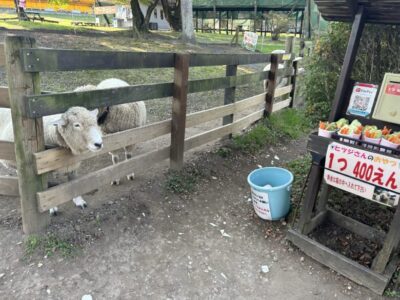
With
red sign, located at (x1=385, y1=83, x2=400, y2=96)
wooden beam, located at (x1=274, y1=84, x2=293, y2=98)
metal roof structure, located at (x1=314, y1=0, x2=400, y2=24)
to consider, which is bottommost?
wooden beam, located at (x1=274, y1=84, x2=293, y2=98)

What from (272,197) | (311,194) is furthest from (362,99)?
(272,197)

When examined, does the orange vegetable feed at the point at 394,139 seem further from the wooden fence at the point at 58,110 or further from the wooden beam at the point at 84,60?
the wooden beam at the point at 84,60

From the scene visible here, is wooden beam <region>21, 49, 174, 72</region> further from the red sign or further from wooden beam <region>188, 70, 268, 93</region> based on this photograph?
the red sign

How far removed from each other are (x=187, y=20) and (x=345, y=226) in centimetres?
1522

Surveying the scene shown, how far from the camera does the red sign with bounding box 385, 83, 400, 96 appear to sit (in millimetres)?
2965

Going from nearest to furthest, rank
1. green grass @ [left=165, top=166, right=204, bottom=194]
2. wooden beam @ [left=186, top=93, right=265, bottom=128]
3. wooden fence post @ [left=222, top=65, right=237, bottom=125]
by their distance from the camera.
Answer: green grass @ [left=165, top=166, right=204, bottom=194] → wooden beam @ [left=186, top=93, right=265, bottom=128] → wooden fence post @ [left=222, top=65, right=237, bottom=125]

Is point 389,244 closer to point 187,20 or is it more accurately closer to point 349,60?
point 349,60

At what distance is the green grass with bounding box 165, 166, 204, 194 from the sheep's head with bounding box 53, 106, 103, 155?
1.36m

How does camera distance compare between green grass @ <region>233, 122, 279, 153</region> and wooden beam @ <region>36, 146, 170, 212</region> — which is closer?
wooden beam @ <region>36, 146, 170, 212</region>

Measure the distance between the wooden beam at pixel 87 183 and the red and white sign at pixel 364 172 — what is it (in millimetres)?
2112

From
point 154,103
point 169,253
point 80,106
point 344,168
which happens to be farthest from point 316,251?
A: point 154,103

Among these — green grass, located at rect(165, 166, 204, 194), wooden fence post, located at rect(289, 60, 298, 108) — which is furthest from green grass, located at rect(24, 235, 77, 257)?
wooden fence post, located at rect(289, 60, 298, 108)

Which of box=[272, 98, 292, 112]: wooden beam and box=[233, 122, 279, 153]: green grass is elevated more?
box=[272, 98, 292, 112]: wooden beam

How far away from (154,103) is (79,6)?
38.6 meters
